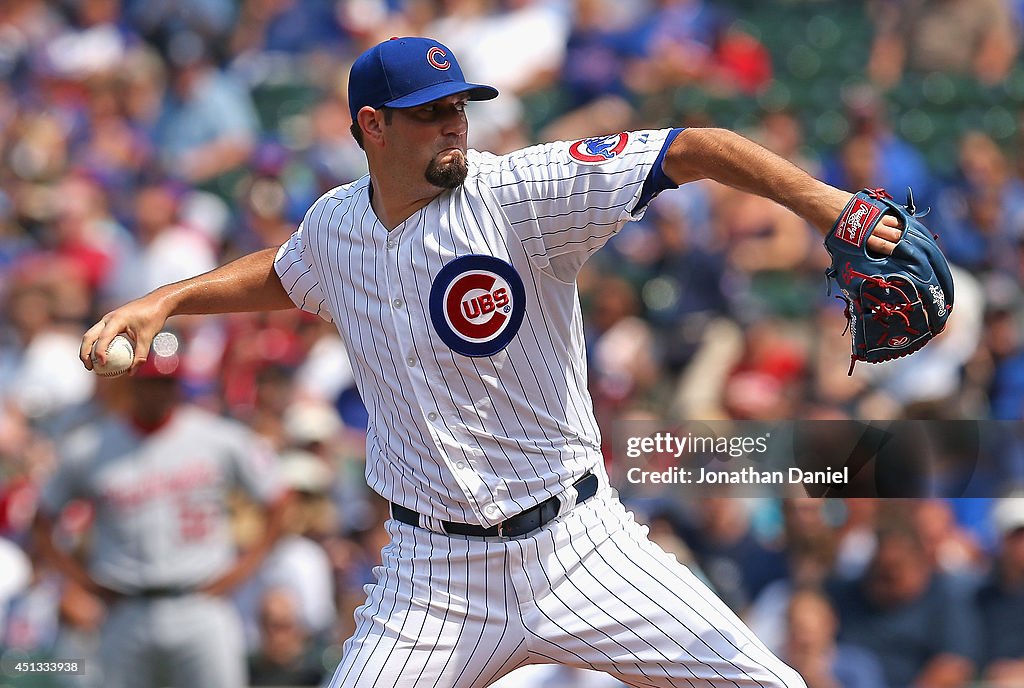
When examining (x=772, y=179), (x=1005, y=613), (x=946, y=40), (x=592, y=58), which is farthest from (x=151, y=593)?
(x=946, y=40)

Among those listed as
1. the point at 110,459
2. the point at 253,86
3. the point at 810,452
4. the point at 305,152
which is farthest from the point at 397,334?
the point at 253,86

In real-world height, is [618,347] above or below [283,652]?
above

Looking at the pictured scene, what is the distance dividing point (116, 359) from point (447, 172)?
83 centimetres

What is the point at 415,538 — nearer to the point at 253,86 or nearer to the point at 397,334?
the point at 397,334

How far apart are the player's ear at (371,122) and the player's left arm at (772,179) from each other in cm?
75

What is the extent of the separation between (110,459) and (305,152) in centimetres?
339

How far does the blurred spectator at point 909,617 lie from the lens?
5.23 m

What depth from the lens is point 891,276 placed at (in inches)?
99.2

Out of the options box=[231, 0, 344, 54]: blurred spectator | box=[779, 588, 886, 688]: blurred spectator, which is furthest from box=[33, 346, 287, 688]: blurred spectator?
box=[231, 0, 344, 54]: blurred spectator

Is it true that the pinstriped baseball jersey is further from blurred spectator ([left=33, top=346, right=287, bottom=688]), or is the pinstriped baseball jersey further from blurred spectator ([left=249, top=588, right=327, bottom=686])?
blurred spectator ([left=249, top=588, right=327, bottom=686])

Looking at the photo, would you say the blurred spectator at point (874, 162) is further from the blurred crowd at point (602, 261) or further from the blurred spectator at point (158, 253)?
the blurred spectator at point (158, 253)

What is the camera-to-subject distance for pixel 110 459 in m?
5.26

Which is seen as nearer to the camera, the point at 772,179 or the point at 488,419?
the point at 772,179

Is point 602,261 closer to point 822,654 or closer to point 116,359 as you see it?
point 822,654
